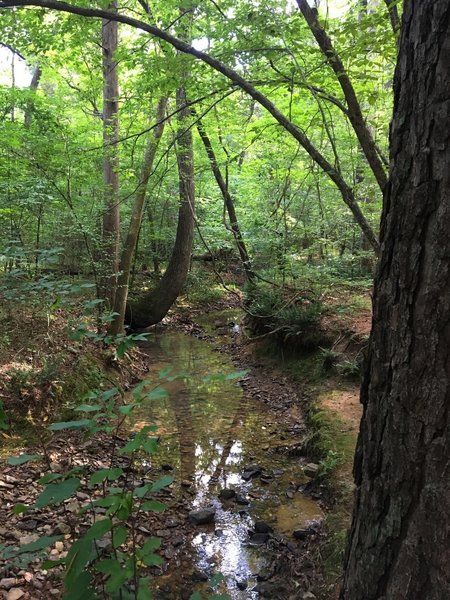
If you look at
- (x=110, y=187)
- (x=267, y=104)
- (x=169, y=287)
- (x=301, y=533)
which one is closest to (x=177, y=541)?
(x=301, y=533)

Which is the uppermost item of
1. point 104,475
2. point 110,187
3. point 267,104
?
point 267,104

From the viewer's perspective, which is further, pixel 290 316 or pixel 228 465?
pixel 290 316

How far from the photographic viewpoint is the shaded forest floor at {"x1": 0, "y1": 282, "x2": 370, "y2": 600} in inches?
129

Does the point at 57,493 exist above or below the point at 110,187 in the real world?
below

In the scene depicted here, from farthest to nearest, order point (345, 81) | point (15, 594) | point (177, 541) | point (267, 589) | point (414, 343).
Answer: point (345, 81) < point (177, 541) < point (267, 589) < point (15, 594) < point (414, 343)

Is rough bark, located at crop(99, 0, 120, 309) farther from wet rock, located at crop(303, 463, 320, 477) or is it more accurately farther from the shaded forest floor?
wet rock, located at crop(303, 463, 320, 477)

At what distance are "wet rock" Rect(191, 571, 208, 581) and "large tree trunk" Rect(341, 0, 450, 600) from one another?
2416 millimetres

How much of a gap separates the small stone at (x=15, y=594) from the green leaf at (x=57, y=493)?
A: 1.78 metres

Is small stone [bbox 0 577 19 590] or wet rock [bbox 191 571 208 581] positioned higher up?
small stone [bbox 0 577 19 590]

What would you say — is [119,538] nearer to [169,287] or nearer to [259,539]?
[259,539]

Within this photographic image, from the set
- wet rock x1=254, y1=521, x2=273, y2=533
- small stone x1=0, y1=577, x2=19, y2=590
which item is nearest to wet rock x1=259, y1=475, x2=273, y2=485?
wet rock x1=254, y1=521, x2=273, y2=533

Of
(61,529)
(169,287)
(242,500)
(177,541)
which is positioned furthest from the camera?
(169,287)

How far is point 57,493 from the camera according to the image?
1.51m

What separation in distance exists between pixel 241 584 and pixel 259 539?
0.53 metres
